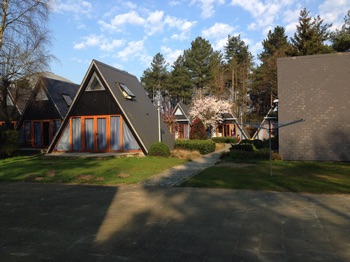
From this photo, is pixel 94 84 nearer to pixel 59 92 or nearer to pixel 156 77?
pixel 59 92

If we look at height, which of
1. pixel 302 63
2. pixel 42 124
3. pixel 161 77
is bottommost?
pixel 42 124

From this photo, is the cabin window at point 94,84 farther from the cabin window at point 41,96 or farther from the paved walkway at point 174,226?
the paved walkway at point 174,226

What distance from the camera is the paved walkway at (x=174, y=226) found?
4.20m

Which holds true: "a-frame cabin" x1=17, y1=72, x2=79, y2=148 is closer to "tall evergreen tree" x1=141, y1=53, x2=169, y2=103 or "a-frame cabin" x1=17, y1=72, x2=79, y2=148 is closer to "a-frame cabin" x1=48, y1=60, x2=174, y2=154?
"a-frame cabin" x1=48, y1=60, x2=174, y2=154

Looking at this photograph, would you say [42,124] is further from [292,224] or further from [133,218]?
[292,224]

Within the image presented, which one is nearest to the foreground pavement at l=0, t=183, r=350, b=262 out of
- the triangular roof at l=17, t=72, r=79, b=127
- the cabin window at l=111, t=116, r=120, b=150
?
the cabin window at l=111, t=116, r=120, b=150

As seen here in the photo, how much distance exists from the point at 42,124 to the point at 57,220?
72.7 feet

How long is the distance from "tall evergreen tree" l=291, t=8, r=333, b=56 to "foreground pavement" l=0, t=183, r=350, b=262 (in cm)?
3072

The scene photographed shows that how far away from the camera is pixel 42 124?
25984 millimetres

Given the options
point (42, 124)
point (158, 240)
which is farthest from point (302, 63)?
point (42, 124)

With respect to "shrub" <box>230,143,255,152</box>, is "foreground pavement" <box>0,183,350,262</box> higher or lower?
lower

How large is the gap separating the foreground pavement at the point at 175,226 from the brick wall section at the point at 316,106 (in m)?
9.28

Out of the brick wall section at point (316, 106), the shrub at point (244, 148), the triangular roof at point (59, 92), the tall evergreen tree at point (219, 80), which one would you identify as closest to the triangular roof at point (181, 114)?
the tall evergreen tree at point (219, 80)

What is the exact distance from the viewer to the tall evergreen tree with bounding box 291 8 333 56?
3372 centimetres
